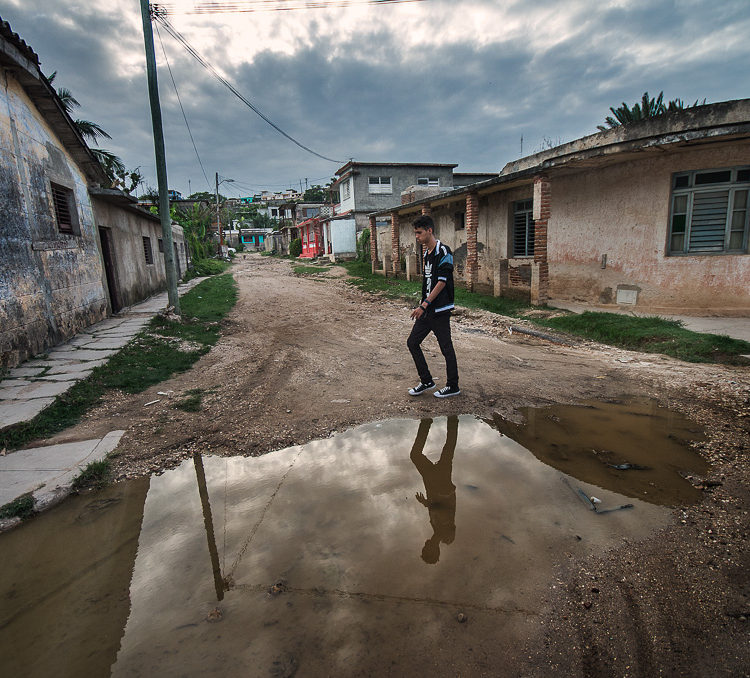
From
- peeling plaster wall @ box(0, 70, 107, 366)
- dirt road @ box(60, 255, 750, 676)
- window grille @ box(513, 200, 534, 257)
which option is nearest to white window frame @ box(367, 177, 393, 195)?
window grille @ box(513, 200, 534, 257)

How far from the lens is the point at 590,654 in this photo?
181cm

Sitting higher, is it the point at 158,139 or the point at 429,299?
the point at 158,139

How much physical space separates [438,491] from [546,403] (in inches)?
81.9

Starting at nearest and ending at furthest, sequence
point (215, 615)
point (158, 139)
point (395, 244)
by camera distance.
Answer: point (215, 615) < point (158, 139) < point (395, 244)

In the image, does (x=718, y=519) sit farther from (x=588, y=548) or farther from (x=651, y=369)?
(x=651, y=369)

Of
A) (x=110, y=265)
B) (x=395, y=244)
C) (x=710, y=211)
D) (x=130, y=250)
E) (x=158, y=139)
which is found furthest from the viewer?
(x=395, y=244)

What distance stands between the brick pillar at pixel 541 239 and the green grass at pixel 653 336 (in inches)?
61.1

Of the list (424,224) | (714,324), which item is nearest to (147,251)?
(424,224)

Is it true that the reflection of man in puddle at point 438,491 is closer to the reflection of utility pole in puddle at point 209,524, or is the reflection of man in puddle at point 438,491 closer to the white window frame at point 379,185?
the reflection of utility pole in puddle at point 209,524

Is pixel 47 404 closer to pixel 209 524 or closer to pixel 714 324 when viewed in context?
pixel 209 524

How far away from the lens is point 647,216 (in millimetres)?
9156

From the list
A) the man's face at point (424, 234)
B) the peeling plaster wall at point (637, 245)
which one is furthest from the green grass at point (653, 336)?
the man's face at point (424, 234)

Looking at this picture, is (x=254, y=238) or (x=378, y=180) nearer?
(x=378, y=180)

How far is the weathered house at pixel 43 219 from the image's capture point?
19.9 ft
